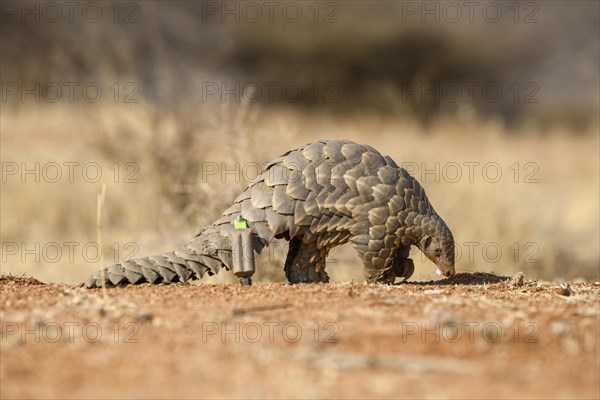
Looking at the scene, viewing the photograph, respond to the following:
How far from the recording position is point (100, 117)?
1032cm

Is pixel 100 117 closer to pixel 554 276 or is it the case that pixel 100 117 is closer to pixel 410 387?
pixel 554 276

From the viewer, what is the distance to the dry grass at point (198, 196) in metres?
6.79

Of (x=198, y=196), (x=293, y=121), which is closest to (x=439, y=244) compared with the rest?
(x=198, y=196)

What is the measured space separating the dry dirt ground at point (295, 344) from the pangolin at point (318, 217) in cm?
25

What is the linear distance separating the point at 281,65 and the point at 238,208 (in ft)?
58.1

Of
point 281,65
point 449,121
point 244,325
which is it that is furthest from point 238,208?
point 281,65

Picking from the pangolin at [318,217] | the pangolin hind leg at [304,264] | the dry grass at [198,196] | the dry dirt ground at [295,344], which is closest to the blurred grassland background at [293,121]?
the dry grass at [198,196]

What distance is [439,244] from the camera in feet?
14.1

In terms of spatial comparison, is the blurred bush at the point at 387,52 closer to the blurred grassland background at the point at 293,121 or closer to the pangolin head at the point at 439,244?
the blurred grassland background at the point at 293,121

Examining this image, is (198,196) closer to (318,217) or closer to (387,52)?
(318,217)

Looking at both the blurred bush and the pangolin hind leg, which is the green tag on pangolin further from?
the blurred bush

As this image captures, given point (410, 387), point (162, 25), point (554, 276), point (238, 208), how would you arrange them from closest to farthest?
point (410, 387)
point (238, 208)
point (554, 276)
point (162, 25)

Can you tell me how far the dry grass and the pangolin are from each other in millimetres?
1476

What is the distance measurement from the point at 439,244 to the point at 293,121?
12.5m
